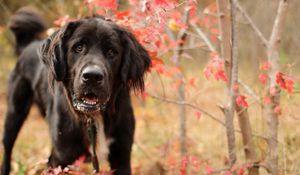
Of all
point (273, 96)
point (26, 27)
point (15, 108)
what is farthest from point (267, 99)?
point (26, 27)

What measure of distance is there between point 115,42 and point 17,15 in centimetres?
267

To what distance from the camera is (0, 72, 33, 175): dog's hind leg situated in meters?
6.14

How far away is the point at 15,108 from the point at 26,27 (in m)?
1.07

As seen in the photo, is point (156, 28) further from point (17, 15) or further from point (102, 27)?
point (17, 15)

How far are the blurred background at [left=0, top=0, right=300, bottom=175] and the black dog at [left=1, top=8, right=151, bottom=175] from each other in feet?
1.10

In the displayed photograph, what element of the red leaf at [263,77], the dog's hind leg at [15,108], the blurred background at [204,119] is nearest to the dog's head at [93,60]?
the blurred background at [204,119]

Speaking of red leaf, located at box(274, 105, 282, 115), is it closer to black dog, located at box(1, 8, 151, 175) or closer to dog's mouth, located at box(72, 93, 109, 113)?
black dog, located at box(1, 8, 151, 175)

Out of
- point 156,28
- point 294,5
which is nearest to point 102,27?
point 156,28

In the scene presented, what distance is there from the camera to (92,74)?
394cm

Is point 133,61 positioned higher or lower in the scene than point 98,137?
higher

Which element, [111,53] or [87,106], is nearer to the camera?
[87,106]

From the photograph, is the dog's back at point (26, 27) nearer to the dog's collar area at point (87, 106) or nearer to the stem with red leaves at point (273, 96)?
the dog's collar area at point (87, 106)

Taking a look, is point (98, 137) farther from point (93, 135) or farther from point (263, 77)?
point (263, 77)

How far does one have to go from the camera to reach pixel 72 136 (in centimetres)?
469
